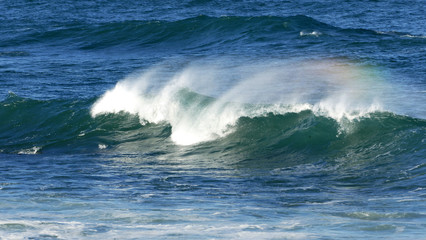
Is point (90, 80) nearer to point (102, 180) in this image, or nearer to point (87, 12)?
point (102, 180)

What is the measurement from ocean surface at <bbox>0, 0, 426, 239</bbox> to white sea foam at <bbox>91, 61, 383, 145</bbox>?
52 millimetres

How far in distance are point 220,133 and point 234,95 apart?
3.99 m

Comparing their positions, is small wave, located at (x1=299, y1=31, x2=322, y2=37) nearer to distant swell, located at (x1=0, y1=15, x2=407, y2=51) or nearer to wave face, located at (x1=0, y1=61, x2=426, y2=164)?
distant swell, located at (x1=0, y1=15, x2=407, y2=51)

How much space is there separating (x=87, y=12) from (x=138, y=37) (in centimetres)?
966

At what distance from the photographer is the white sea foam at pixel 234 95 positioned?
14188 millimetres

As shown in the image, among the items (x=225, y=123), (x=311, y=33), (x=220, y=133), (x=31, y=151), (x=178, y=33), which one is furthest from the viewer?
(x=178, y=33)

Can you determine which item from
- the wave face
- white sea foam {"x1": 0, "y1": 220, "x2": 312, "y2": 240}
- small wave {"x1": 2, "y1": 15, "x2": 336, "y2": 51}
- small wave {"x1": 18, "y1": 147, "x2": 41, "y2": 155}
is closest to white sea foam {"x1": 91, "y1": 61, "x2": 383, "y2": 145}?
the wave face

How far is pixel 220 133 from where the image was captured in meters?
13.9

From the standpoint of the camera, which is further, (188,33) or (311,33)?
(188,33)

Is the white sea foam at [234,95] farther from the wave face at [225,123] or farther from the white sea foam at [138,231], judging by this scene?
the white sea foam at [138,231]

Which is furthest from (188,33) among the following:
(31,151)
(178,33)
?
(31,151)

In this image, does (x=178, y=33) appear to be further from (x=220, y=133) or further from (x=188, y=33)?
(x=220, y=133)

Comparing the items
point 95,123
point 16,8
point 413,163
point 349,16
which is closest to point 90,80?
point 95,123

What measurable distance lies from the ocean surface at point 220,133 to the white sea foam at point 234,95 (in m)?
0.05
